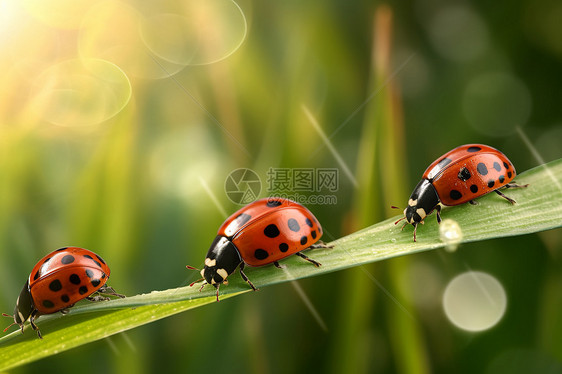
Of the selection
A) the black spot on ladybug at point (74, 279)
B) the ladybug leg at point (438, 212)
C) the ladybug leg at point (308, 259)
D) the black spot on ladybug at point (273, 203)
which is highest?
the black spot on ladybug at point (74, 279)

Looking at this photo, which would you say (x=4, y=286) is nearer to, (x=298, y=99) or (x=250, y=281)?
(x=250, y=281)

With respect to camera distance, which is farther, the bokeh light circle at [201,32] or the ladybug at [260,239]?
the bokeh light circle at [201,32]

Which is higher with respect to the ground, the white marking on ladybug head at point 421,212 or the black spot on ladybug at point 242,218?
the black spot on ladybug at point 242,218

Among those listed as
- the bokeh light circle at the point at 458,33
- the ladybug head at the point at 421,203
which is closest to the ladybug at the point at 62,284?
the ladybug head at the point at 421,203

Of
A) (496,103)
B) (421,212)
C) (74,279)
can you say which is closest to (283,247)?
(421,212)

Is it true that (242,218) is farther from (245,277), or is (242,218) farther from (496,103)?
(496,103)

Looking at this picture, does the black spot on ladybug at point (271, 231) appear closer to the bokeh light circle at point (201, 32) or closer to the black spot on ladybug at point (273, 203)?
the black spot on ladybug at point (273, 203)

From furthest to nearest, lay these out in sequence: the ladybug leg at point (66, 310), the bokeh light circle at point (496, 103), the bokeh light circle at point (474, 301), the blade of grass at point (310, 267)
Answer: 1. the bokeh light circle at point (496, 103)
2. the bokeh light circle at point (474, 301)
3. the ladybug leg at point (66, 310)
4. the blade of grass at point (310, 267)
